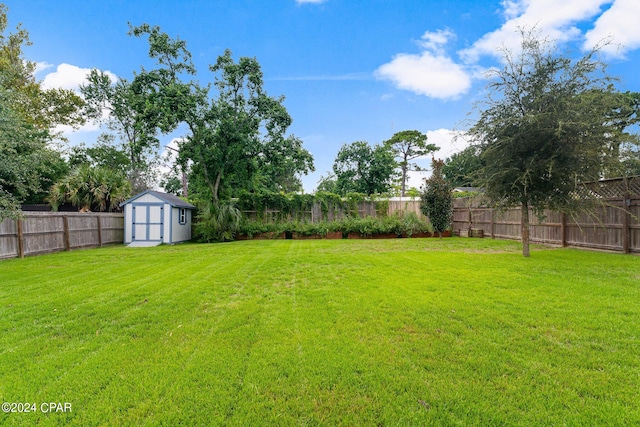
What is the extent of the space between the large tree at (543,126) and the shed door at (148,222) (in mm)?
12453

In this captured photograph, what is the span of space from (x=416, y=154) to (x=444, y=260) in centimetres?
2451

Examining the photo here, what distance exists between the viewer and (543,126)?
6480 millimetres

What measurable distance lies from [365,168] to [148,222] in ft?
60.5

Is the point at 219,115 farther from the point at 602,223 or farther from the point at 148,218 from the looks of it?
the point at 602,223

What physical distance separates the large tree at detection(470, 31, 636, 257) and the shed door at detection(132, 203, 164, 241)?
12.5 meters

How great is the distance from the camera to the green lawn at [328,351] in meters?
1.79

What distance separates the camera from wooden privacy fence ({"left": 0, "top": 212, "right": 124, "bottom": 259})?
8.44 meters

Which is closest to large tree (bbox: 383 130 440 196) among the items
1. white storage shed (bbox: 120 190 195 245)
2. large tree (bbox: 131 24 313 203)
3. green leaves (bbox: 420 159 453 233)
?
large tree (bbox: 131 24 313 203)

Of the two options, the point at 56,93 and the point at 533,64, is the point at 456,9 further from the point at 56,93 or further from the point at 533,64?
the point at 56,93

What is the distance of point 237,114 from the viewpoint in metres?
16.0

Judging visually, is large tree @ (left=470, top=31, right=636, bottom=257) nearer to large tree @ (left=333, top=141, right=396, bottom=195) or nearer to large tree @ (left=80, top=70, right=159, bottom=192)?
large tree @ (left=80, top=70, right=159, bottom=192)

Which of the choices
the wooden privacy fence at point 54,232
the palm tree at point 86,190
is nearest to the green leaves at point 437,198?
the wooden privacy fence at point 54,232

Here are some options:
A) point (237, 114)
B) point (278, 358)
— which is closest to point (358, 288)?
point (278, 358)

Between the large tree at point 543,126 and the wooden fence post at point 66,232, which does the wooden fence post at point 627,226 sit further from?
the wooden fence post at point 66,232
